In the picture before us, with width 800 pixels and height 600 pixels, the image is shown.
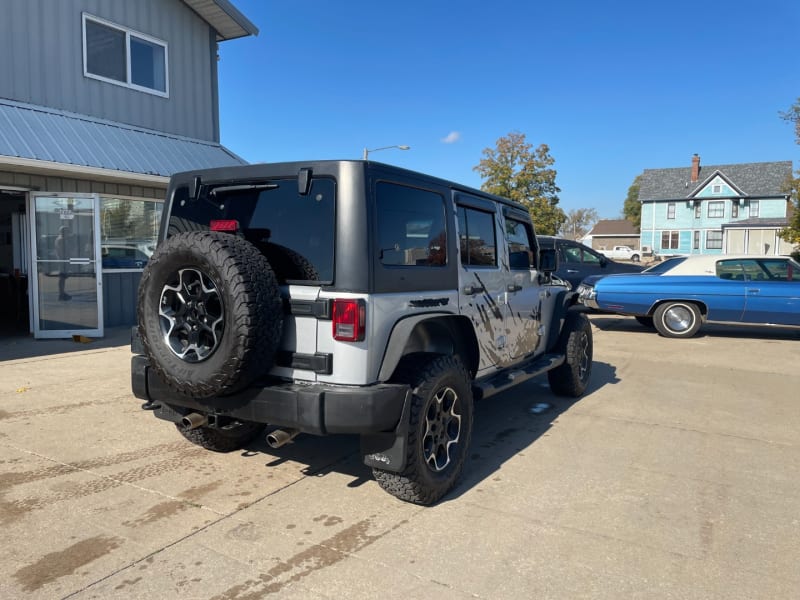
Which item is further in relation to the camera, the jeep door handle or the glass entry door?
the glass entry door

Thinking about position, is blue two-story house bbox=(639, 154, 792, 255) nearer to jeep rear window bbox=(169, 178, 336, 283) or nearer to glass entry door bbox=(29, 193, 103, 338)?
glass entry door bbox=(29, 193, 103, 338)

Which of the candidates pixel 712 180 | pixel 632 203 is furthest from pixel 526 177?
pixel 632 203

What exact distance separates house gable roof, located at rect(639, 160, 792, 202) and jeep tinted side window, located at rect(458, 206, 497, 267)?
1885 inches

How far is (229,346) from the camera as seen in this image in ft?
10.0

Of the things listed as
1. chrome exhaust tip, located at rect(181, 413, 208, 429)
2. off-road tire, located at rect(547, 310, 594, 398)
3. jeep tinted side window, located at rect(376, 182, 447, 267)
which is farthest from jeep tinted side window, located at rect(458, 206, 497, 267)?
chrome exhaust tip, located at rect(181, 413, 208, 429)

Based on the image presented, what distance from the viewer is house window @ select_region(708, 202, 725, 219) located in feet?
155

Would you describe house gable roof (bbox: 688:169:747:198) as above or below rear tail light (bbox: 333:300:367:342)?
above

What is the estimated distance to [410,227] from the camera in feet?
12.1

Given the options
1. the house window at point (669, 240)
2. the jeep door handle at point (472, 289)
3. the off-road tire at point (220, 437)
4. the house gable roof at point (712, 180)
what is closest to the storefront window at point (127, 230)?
the off-road tire at point (220, 437)

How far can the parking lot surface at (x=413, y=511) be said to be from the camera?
110 inches

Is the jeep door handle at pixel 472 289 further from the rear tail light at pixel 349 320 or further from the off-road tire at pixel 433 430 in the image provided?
the rear tail light at pixel 349 320

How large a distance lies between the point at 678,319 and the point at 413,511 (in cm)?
881

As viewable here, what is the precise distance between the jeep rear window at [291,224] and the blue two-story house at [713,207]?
45837 mm

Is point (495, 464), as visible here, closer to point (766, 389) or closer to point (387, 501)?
point (387, 501)
